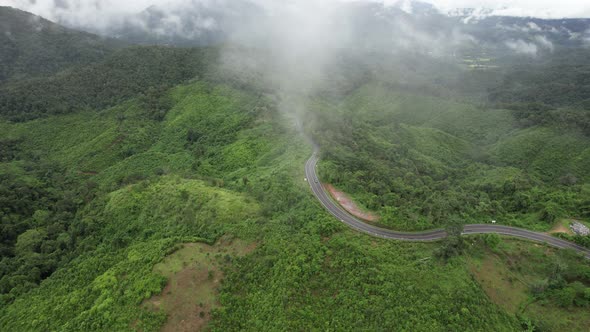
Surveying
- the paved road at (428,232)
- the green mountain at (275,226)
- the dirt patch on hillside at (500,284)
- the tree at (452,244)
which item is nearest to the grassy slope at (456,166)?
the green mountain at (275,226)

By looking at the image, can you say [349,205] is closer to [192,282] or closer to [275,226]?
[275,226]

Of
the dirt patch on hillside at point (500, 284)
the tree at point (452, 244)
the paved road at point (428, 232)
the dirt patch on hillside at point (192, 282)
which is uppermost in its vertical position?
the tree at point (452, 244)

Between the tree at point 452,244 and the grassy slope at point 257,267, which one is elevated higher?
the tree at point 452,244

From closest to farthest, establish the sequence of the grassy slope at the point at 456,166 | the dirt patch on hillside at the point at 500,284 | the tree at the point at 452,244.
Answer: the dirt patch on hillside at the point at 500,284 → the tree at the point at 452,244 → the grassy slope at the point at 456,166

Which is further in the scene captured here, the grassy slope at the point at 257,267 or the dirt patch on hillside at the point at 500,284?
the dirt patch on hillside at the point at 500,284

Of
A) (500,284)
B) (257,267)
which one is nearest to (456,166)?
(500,284)

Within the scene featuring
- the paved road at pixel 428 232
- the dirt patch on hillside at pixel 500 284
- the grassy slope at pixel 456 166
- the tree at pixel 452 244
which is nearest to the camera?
the dirt patch on hillside at pixel 500 284

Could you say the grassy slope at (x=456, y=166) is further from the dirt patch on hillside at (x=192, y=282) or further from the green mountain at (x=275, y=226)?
the dirt patch on hillside at (x=192, y=282)

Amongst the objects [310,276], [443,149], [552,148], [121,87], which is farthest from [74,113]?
[552,148]

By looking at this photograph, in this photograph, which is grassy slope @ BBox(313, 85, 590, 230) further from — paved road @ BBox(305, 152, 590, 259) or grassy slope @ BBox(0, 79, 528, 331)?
grassy slope @ BBox(0, 79, 528, 331)
